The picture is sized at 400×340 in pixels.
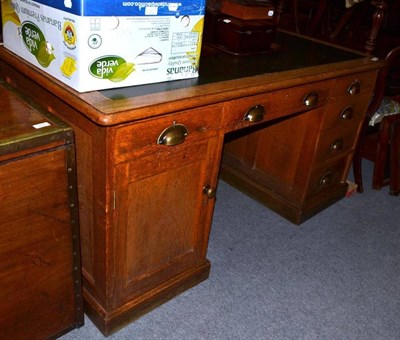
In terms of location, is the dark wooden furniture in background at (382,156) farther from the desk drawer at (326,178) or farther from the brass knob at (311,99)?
the brass knob at (311,99)

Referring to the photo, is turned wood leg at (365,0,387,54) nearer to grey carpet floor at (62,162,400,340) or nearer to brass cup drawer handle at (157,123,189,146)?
grey carpet floor at (62,162,400,340)

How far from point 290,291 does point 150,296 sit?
588mm

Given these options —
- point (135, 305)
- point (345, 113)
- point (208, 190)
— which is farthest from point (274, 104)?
point (135, 305)

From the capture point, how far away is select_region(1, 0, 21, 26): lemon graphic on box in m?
1.25

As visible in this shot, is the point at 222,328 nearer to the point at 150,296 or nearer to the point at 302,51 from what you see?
the point at 150,296

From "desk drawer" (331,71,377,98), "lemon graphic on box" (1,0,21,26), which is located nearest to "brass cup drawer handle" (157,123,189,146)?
"lemon graphic on box" (1,0,21,26)

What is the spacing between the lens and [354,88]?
75.1 inches

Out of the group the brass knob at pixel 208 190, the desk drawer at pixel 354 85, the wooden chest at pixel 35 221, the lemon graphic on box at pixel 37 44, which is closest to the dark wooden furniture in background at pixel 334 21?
the desk drawer at pixel 354 85

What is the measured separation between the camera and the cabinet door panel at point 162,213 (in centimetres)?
122

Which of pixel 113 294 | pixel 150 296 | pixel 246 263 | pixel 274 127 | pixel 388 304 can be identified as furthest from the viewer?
pixel 274 127

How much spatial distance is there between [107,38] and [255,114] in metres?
0.58

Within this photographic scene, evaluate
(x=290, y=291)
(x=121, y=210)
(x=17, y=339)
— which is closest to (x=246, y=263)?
(x=290, y=291)

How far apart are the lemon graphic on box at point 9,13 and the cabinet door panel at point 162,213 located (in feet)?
1.82

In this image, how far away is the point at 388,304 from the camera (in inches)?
67.3
